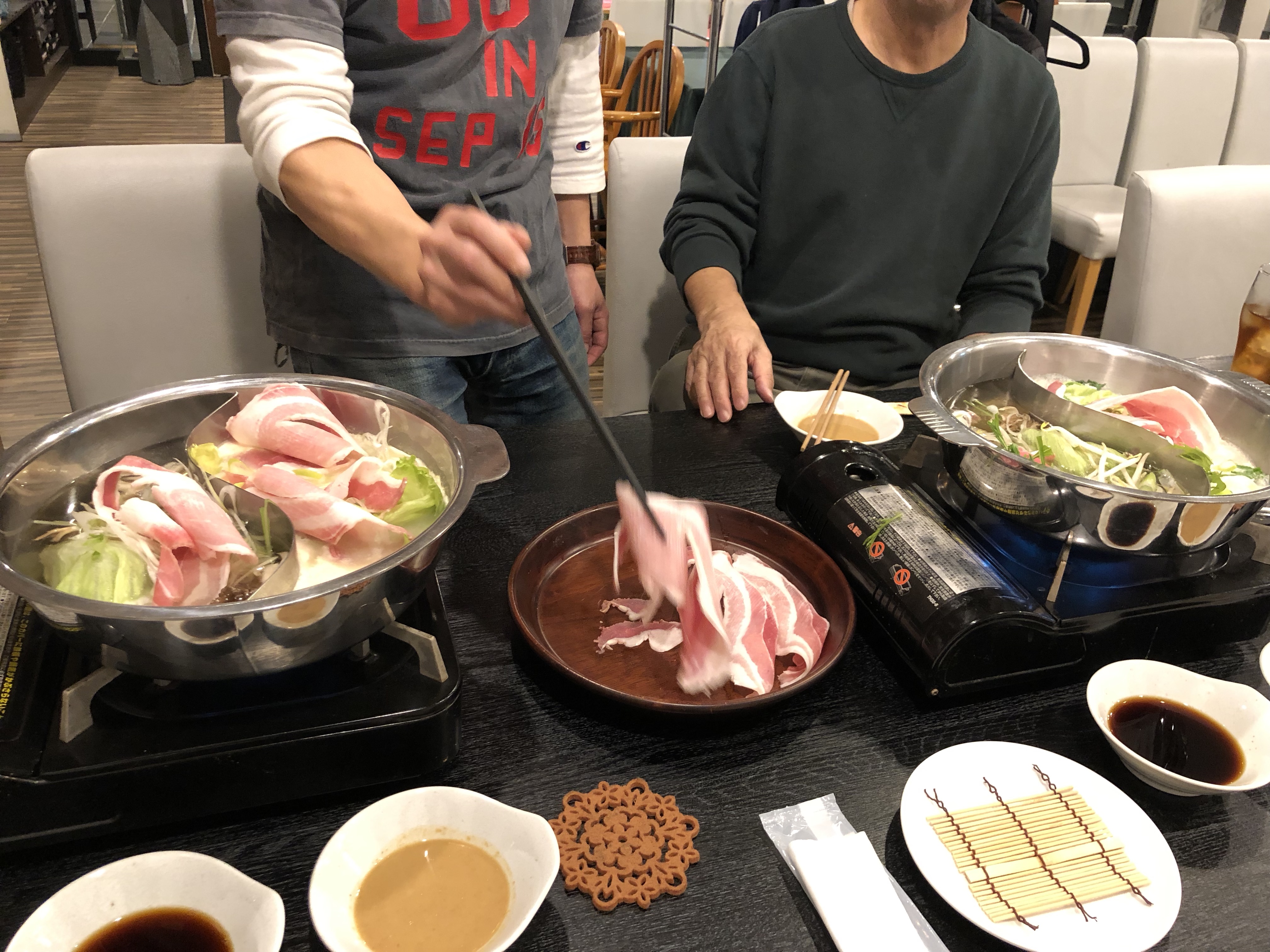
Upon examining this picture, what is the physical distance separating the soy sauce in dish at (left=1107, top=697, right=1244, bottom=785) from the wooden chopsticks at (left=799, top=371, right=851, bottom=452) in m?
0.59

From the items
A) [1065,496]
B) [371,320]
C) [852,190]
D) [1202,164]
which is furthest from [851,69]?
[1202,164]

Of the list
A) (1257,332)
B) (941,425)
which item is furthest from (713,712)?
(1257,332)

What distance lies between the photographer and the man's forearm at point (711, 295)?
5.57ft

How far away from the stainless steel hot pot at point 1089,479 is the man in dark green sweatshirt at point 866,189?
0.58m

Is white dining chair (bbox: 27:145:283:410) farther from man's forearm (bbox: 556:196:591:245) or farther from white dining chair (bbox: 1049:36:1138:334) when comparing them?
white dining chair (bbox: 1049:36:1138:334)

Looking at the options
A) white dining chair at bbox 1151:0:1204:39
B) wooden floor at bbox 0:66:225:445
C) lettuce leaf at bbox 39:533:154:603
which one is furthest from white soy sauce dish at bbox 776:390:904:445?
white dining chair at bbox 1151:0:1204:39

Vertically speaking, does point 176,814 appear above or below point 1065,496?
below

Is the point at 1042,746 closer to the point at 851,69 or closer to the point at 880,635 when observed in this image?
the point at 880,635

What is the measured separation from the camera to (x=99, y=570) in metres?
0.75

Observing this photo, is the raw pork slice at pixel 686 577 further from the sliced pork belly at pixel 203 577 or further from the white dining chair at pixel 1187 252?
the white dining chair at pixel 1187 252

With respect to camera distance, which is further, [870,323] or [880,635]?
[870,323]

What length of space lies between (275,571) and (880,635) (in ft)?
2.15

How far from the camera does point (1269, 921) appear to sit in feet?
2.47

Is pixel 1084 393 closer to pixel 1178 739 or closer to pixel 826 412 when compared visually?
pixel 826 412
